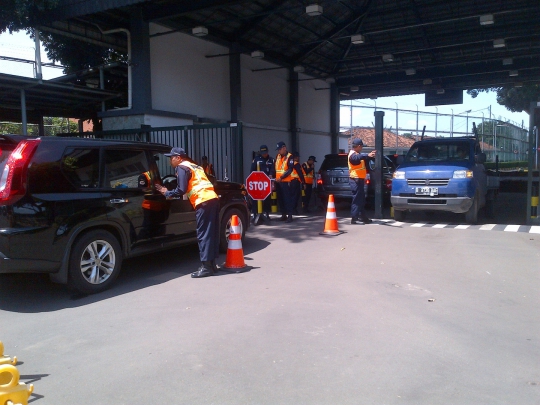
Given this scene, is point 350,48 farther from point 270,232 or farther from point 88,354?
point 88,354

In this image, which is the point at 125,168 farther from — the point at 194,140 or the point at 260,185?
the point at 194,140

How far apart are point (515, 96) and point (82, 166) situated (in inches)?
1550

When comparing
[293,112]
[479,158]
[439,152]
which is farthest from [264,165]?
[293,112]

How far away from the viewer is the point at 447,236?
32.2 feet

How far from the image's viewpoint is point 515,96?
38.5m

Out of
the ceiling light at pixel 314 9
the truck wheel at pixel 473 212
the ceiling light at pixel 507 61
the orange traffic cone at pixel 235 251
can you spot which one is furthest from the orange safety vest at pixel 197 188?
the ceiling light at pixel 507 61

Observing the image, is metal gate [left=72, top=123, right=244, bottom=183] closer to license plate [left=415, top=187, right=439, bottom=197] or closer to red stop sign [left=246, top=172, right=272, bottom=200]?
red stop sign [left=246, top=172, right=272, bottom=200]

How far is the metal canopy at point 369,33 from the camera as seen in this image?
1329 centimetres

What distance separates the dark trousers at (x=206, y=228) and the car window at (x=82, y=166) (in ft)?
4.63

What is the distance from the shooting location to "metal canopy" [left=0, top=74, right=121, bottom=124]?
1141 cm

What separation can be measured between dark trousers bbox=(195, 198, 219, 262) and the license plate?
5.80 meters

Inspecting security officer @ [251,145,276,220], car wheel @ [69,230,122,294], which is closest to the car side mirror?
security officer @ [251,145,276,220]

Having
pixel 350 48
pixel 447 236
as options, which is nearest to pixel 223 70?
pixel 350 48

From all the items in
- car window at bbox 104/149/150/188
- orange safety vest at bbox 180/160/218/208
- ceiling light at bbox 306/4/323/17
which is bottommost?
orange safety vest at bbox 180/160/218/208
